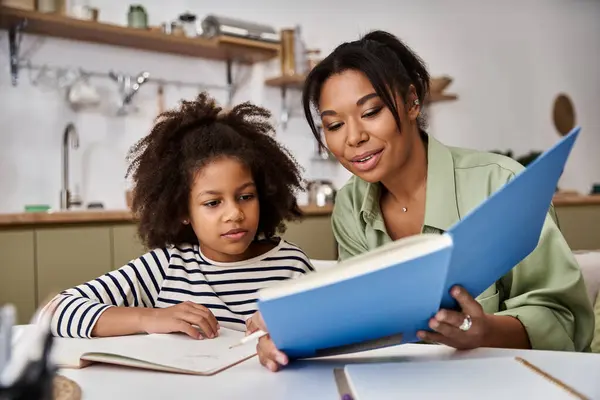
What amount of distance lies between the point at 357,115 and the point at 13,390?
3.29 feet

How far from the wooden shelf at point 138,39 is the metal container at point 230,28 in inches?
1.3

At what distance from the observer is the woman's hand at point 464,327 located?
759mm

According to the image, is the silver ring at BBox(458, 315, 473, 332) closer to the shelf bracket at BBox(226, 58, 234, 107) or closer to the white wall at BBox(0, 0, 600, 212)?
the white wall at BBox(0, 0, 600, 212)

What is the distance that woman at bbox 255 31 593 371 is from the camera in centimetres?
113

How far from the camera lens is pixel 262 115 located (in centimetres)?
155

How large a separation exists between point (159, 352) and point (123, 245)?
2.02m

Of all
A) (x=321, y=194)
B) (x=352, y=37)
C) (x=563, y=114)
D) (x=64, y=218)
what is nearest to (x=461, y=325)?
(x=352, y=37)

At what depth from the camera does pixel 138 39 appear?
333cm

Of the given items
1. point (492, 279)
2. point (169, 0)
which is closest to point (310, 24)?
point (169, 0)

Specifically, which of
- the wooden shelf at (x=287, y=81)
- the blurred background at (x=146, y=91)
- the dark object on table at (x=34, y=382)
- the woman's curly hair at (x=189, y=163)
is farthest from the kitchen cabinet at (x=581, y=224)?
the dark object on table at (x=34, y=382)

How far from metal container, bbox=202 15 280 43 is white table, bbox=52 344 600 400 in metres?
2.99

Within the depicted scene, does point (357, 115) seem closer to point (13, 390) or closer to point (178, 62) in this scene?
point (13, 390)

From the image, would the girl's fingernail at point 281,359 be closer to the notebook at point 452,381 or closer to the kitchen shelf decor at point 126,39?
the notebook at point 452,381

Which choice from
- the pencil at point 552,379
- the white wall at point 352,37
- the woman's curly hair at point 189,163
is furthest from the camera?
the white wall at point 352,37
